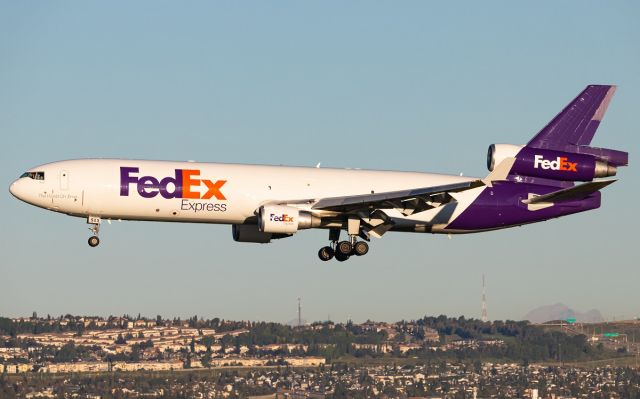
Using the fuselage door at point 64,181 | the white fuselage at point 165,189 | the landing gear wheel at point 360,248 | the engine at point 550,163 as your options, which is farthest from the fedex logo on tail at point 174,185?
the engine at point 550,163

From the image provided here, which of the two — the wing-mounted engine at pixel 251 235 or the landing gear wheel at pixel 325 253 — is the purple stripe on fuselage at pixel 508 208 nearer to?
the landing gear wheel at pixel 325 253

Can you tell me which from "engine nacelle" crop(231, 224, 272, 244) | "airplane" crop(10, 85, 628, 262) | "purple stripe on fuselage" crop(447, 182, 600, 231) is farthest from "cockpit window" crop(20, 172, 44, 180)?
"purple stripe on fuselage" crop(447, 182, 600, 231)

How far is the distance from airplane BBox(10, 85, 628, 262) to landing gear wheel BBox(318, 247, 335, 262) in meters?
0.08

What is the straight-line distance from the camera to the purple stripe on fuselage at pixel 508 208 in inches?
3219

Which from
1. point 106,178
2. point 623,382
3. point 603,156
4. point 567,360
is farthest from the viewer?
point 567,360

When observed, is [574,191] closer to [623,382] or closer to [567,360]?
[623,382]

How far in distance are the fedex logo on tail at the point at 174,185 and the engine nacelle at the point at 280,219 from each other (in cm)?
307

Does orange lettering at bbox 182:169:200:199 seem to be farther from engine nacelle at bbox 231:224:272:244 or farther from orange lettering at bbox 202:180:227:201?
engine nacelle at bbox 231:224:272:244

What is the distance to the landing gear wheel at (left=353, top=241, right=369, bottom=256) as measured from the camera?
7956 centimetres

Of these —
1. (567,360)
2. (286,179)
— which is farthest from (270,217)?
(567,360)

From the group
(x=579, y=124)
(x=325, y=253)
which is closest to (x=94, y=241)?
(x=325, y=253)

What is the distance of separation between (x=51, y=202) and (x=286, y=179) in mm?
14700

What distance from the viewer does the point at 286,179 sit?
78.4 m

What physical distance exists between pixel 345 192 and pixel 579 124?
18.0 m
